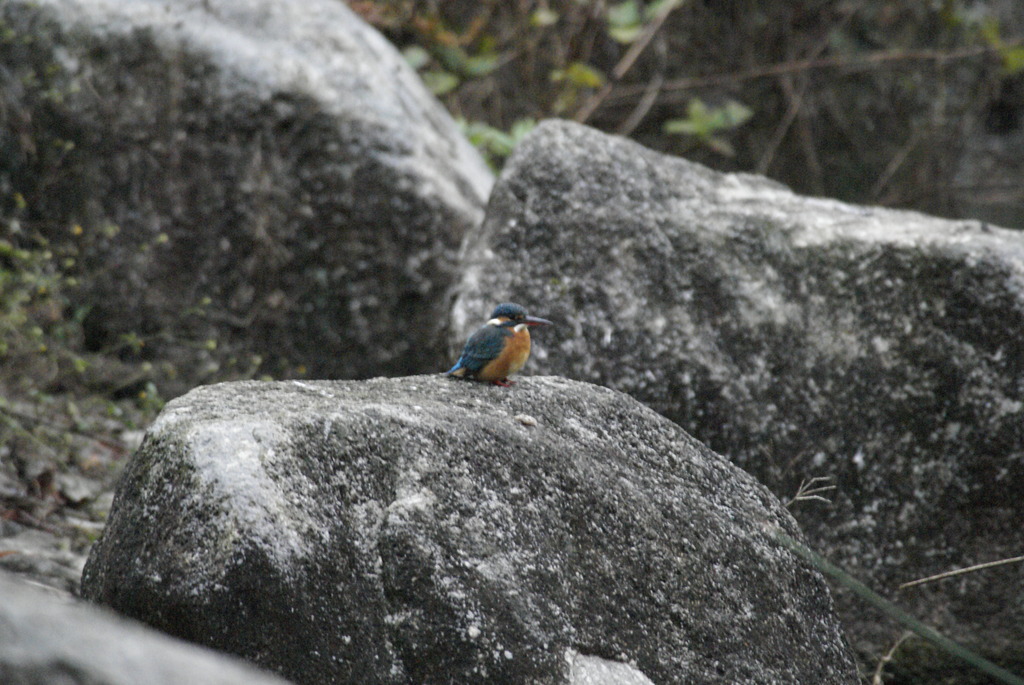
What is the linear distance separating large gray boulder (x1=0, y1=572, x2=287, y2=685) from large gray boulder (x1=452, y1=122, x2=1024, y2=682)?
2.99 meters

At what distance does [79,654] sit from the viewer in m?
1.15

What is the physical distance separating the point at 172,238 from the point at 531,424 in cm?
343

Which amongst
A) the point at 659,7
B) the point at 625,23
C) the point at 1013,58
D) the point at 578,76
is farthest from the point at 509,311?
the point at 1013,58

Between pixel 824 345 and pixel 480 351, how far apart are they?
4.84 ft

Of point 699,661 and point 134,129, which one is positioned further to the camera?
point 134,129

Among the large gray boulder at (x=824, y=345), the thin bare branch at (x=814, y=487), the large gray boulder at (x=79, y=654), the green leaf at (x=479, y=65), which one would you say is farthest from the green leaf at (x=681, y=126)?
the large gray boulder at (x=79, y=654)

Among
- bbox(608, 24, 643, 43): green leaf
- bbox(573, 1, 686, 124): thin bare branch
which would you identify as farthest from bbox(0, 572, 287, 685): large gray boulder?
bbox(608, 24, 643, 43): green leaf

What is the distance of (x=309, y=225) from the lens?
5730 millimetres

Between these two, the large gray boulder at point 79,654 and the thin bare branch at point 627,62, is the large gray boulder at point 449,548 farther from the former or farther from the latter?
the thin bare branch at point 627,62

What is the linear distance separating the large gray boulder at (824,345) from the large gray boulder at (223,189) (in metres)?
1.32

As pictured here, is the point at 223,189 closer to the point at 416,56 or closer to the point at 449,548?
the point at 416,56

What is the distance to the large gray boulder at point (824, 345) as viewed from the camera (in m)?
3.93

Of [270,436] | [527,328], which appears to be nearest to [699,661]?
[270,436]

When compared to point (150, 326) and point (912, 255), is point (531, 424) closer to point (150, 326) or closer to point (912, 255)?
point (912, 255)
